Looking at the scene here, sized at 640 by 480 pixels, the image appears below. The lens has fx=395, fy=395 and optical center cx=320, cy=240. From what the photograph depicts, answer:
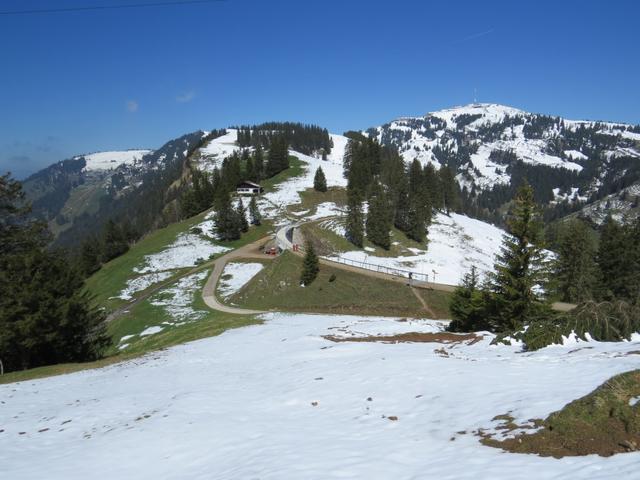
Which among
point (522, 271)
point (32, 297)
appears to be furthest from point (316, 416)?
point (32, 297)

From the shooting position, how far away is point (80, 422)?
13977mm

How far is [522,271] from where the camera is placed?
25734 millimetres

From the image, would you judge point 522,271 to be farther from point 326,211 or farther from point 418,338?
point 326,211

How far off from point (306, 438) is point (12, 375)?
2200cm

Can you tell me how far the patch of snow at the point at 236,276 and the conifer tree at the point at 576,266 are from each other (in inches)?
1701

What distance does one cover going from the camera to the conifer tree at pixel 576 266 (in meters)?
50.7

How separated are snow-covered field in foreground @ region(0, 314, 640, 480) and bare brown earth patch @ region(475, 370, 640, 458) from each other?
0.37 m

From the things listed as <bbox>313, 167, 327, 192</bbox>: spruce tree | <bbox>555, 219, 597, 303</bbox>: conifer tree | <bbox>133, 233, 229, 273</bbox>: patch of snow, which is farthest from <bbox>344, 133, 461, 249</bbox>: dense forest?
<bbox>555, 219, 597, 303</bbox>: conifer tree

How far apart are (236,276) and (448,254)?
45.5 m

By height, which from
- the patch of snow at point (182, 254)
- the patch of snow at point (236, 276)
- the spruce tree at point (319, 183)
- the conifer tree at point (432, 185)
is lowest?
the patch of snow at point (236, 276)

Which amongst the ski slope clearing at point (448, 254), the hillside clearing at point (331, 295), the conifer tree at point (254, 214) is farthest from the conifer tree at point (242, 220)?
the hillside clearing at point (331, 295)

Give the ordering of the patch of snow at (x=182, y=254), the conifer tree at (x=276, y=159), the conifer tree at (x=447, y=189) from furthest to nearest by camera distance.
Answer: the conifer tree at (x=276, y=159), the conifer tree at (x=447, y=189), the patch of snow at (x=182, y=254)

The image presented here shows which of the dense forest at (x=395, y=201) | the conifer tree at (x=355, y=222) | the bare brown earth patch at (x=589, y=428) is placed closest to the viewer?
the bare brown earth patch at (x=589, y=428)

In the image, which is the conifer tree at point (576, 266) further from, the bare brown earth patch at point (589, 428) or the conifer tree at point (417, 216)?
the bare brown earth patch at point (589, 428)
